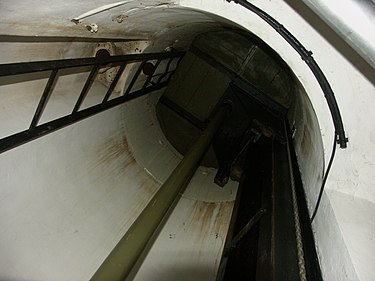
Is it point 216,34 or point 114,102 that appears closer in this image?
point 114,102

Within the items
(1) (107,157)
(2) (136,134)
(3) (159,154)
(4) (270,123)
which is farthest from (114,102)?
(4) (270,123)

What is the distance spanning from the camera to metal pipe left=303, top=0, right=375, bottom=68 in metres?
0.62

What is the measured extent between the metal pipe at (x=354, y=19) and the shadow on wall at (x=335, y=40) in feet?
0.69

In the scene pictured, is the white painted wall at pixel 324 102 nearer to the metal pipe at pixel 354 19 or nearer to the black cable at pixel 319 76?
the black cable at pixel 319 76

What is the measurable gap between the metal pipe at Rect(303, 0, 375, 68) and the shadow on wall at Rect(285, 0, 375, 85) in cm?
21

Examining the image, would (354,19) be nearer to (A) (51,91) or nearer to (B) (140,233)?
(B) (140,233)

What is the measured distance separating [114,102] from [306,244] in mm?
1126

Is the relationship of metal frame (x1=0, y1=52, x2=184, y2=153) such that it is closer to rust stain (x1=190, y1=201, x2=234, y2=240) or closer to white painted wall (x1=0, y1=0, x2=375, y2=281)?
white painted wall (x1=0, y1=0, x2=375, y2=281)

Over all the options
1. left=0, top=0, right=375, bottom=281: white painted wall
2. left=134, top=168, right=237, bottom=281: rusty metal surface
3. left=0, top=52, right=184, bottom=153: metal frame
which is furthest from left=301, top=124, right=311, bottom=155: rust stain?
left=0, top=52, right=184, bottom=153: metal frame

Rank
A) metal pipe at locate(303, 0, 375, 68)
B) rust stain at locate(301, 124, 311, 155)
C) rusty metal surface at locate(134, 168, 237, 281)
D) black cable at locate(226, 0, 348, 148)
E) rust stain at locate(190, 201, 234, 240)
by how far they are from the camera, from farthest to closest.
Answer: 1. rust stain at locate(190, 201, 234, 240)
2. rusty metal surface at locate(134, 168, 237, 281)
3. rust stain at locate(301, 124, 311, 155)
4. black cable at locate(226, 0, 348, 148)
5. metal pipe at locate(303, 0, 375, 68)

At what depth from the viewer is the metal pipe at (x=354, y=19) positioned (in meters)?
0.62

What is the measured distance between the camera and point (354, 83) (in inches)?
34.8

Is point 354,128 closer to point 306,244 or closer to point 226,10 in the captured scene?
point 306,244

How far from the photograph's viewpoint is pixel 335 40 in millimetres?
884
